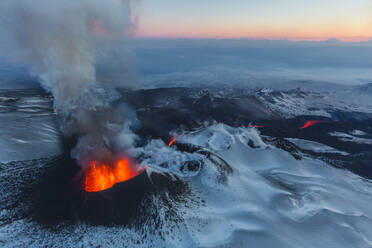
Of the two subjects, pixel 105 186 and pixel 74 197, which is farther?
pixel 105 186

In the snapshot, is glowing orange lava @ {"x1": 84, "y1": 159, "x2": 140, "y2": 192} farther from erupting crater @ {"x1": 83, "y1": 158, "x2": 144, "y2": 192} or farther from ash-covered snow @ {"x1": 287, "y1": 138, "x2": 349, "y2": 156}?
ash-covered snow @ {"x1": 287, "y1": 138, "x2": 349, "y2": 156}

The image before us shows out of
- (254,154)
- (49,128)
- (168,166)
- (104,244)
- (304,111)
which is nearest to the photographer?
(104,244)

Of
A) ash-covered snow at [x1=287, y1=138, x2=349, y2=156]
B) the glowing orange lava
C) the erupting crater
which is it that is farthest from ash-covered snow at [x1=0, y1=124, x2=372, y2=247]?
ash-covered snow at [x1=287, y1=138, x2=349, y2=156]

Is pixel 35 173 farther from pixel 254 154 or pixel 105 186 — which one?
pixel 254 154

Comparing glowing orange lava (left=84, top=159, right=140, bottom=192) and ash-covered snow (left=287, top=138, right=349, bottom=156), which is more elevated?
glowing orange lava (left=84, top=159, right=140, bottom=192)

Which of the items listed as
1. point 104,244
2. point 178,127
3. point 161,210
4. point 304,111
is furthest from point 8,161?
point 304,111

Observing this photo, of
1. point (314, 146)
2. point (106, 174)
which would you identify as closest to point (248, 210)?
point (106, 174)

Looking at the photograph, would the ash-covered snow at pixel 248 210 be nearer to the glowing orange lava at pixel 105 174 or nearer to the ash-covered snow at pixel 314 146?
the glowing orange lava at pixel 105 174

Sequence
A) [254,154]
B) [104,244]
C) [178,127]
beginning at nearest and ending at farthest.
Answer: [104,244], [254,154], [178,127]

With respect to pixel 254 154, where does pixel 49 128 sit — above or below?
above
